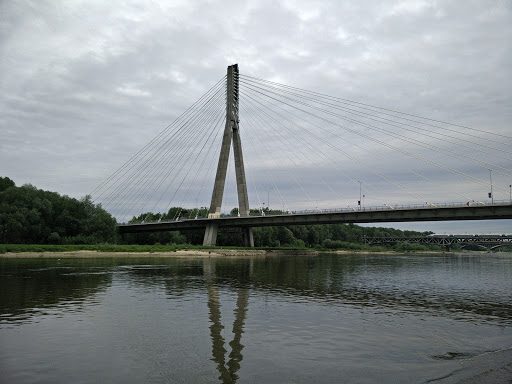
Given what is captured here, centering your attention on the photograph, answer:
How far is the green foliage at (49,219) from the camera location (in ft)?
224

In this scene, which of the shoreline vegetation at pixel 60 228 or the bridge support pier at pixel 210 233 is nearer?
the shoreline vegetation at pixel 60 228

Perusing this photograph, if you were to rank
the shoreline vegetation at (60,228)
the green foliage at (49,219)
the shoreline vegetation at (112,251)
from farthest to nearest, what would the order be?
the green foliage at (49,219) → the shoreline vegetation at (60,228) → the shoreline vegetation at (112,251)

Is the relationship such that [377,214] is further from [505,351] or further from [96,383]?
[96,383]

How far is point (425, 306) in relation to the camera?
68.3 feet

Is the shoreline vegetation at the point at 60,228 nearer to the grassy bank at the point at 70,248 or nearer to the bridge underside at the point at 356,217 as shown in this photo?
the grassy bank at the point at 70,248

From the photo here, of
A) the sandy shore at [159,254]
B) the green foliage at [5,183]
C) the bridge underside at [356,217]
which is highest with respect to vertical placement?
the green foliage at [5,183]

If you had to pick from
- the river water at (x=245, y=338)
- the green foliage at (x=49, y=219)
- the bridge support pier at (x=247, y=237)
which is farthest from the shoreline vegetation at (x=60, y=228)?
the river water at (x=245, y=338)

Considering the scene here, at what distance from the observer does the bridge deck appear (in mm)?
58906

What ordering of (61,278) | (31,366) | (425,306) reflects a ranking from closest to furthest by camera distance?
(31,366)
(425,306)
(61,278)

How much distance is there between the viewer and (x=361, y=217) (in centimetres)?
7181

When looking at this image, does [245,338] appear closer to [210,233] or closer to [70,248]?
[70,248]

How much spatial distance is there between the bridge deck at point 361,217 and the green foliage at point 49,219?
568 inches

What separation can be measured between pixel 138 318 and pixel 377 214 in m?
60.9

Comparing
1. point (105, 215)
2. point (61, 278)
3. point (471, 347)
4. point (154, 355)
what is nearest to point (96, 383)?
point (154, 355)
